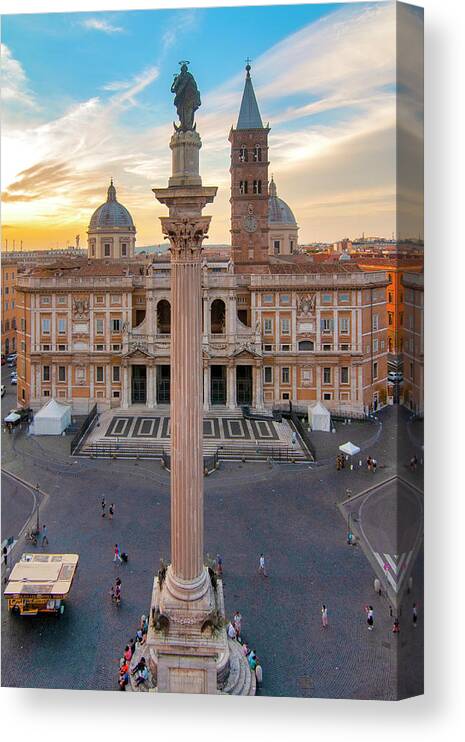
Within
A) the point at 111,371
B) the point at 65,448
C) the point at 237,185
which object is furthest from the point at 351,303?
the point at 65,448

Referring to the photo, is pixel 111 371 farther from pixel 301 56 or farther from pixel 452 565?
pixel 452 565

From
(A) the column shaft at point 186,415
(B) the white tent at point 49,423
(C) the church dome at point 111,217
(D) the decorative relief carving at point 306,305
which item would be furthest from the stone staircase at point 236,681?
(C) the church dome at point 111,217

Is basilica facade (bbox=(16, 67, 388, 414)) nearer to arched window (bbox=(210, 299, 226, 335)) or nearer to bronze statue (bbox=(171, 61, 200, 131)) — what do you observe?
Answer: arched window (bbox=(210, 299, 226, 335))

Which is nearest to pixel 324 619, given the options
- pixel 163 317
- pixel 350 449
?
pixel 350 449

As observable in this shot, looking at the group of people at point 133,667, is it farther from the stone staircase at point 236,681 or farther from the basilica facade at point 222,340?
the basilica facade at point 222,340

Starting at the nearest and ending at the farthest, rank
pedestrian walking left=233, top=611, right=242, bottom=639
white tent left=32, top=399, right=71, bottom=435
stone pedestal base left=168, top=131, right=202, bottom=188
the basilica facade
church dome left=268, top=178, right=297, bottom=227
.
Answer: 1. stone pedestal base left=168, top=131, right=202, bottom=188
2. pedestrian walking left=233, top=611, right=242, bottom=639
3. white tent left=32, top=399, right=71, bottom=435
4. the basilica facade
5. church dome left=268, top=178, right=297, bottom=227

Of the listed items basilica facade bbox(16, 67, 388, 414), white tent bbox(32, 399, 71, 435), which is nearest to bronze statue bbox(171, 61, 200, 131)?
white tent bbox(32, 399, 71, 435)
